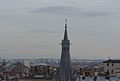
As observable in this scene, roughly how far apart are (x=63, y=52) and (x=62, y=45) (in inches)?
59.2

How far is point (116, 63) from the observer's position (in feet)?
359

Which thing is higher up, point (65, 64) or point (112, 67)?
point (65, 64)

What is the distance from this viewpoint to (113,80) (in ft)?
283

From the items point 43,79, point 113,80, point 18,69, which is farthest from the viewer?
point 18,69

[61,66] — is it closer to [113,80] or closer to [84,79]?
[84,79]

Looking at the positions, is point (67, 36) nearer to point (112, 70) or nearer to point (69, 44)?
point (69, 44)

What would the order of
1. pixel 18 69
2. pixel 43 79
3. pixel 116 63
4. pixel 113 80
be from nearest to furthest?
pixel 113 80, pixel 43 79, pixel 116 63, pixel 18 69

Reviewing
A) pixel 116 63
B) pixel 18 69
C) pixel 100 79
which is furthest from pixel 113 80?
pixel 18 69

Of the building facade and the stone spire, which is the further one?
the building facade

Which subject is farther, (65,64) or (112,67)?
(112,67)

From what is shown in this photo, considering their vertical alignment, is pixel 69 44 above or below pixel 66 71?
above

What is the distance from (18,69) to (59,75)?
335ft

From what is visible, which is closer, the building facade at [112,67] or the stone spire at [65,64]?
the stone spire at [65,64]

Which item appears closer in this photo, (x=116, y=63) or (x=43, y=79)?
(x=43, y=79)
